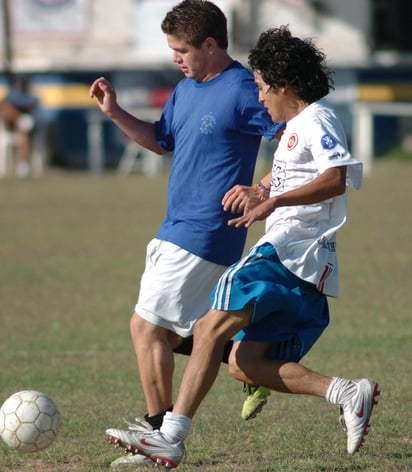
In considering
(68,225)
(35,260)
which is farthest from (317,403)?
(68,225)

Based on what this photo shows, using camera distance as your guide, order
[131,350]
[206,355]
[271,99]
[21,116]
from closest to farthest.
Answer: [206,355] < [271,99] < [131,350] < [21,116]

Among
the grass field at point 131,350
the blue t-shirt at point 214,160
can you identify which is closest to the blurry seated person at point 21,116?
the grass field at point 131,350

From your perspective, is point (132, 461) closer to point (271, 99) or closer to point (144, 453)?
point (144, 453)

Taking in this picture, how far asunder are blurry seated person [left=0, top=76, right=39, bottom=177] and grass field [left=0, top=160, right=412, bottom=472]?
8605 mm

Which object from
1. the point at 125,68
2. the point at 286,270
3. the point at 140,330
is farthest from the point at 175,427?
the point at 125,68

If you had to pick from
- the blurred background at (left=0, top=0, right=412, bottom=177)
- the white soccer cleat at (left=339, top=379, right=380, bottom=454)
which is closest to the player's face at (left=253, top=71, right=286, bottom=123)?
the white soccer cleat at (left=339, top=379, right=380, bottom=454)

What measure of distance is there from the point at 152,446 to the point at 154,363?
22.5 inches

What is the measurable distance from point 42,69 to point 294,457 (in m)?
25.7

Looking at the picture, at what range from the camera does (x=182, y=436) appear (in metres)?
5.05

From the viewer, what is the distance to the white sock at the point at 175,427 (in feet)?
16.5

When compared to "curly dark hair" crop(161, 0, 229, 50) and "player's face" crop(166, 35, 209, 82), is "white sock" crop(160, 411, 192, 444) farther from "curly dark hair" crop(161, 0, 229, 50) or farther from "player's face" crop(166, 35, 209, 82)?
"curly dark hair" crop(161, 0, 229, 50)

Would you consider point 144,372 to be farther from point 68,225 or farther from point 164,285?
point 68,225

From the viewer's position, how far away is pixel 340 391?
198 inches

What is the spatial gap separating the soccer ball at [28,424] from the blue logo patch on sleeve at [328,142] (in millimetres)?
1793
